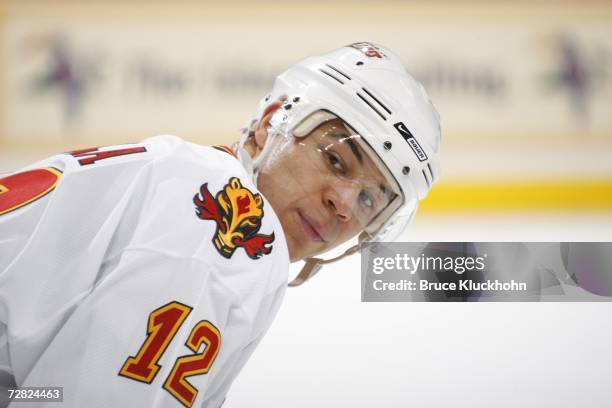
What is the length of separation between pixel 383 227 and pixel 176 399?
109 cm

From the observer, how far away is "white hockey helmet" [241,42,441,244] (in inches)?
72.8

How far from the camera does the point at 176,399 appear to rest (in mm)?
1127

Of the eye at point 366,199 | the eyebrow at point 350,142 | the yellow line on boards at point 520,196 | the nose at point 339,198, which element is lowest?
the nose at point 339,198

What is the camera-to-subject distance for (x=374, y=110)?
6.15 feet

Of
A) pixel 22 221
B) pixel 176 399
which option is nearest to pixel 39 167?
pixel 22 221

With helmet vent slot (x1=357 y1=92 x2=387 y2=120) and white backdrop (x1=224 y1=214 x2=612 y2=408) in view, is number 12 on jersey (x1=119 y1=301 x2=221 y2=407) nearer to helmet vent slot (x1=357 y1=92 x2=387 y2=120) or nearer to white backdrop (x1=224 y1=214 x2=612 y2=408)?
helmet vent slot (x1=357 y1=92 x2=387 y2=120)

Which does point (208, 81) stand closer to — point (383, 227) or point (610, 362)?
point (383, 227)

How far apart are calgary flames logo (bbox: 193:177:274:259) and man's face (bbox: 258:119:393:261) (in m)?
0.45

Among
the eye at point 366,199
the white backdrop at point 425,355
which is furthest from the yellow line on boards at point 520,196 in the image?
the eye at point 366,199

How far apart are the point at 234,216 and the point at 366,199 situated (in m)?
0.68

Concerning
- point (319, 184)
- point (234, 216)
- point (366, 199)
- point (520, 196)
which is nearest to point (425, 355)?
point (520, 196)

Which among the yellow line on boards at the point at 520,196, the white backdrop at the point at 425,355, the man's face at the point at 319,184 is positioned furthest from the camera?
the yellow line on boards at the point at 520,196

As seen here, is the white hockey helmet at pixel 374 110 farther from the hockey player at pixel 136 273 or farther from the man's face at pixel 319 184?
the hockey player at pixel 136 273

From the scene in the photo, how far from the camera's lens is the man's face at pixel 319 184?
180cm
